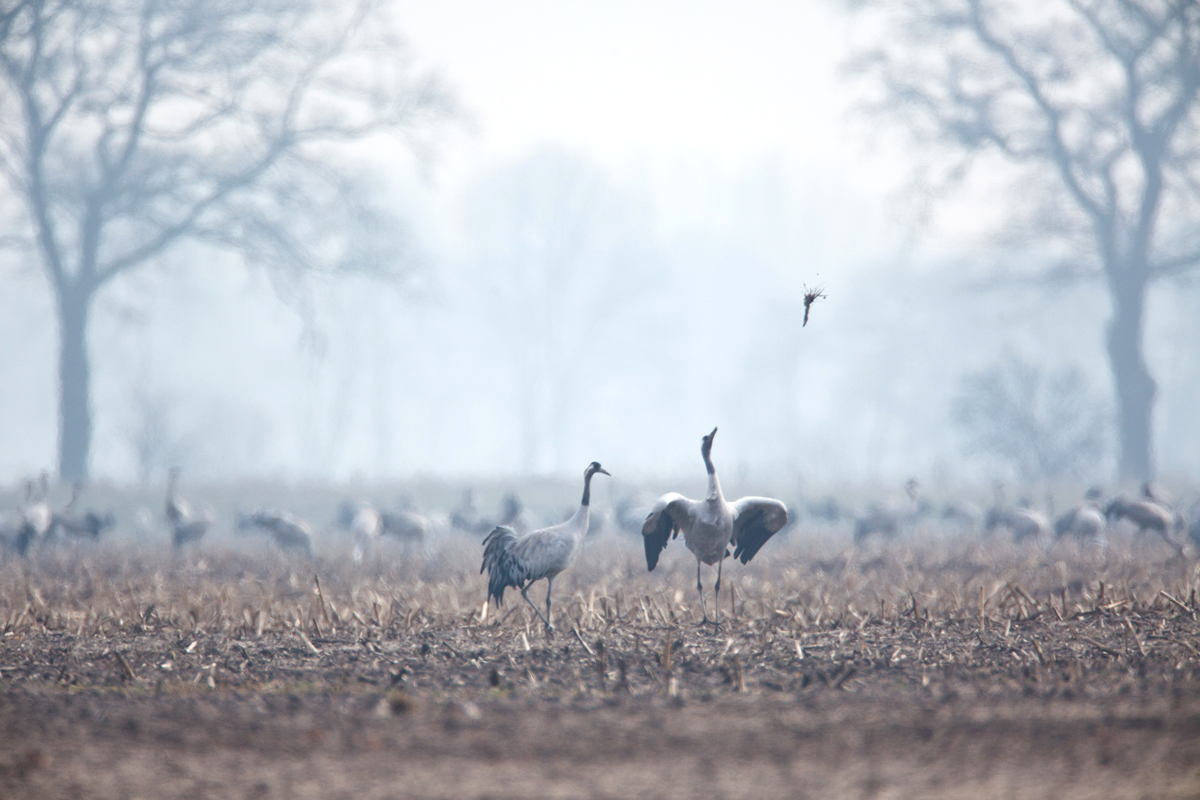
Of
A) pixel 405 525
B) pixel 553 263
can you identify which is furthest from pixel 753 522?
pixel 553 263

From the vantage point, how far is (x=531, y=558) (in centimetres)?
938

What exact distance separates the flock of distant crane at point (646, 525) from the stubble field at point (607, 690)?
473 millimetres

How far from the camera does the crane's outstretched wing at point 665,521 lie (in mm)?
9328

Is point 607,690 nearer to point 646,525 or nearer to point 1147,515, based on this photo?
point 646,525

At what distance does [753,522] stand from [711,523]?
84cm

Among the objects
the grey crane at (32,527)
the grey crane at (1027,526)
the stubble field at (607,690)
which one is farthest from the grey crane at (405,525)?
the grey crane at (1027,526)

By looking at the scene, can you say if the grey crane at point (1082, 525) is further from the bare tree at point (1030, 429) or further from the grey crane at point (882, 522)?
the bare tree at point (1030, 429)

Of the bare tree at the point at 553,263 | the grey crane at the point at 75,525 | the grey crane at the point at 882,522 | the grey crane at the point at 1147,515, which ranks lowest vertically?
the grey crane at the point at 75,525

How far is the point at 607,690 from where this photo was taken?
5.97 meters

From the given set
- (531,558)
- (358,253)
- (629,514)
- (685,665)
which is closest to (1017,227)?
(629,514)

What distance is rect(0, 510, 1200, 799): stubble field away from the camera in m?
4.26

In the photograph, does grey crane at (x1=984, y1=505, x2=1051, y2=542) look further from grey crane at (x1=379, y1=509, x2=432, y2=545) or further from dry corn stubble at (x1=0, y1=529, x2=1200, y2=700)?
grey crane at (x1=379, y1=509, x2=432, y2=545)

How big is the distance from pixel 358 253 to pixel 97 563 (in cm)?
1225

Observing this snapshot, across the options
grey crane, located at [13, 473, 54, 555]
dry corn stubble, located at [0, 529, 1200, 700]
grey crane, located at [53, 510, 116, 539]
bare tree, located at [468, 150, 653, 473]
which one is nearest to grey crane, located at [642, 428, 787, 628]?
dry corn stubble, located at [0, 529, 1200, 700]
